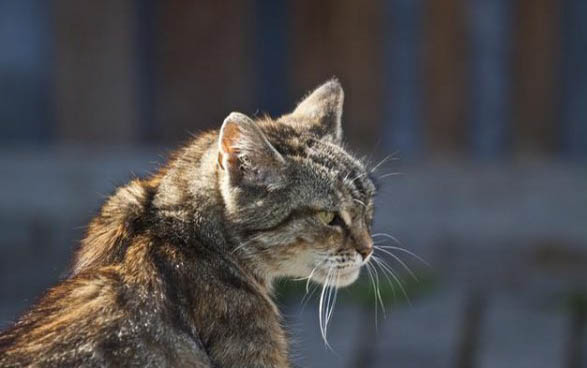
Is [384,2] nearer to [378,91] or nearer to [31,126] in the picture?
[378,91]

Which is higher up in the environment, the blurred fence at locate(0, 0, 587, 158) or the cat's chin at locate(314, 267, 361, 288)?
the blurred fence at locate(0, 0, 587, 158)

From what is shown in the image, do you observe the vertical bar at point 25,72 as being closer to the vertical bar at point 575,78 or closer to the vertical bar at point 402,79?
the vertical bar at point 402,79

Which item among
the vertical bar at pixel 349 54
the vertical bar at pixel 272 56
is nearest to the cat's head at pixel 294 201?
the vertical bar at pixel 349 54

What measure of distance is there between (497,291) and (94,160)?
355 cm

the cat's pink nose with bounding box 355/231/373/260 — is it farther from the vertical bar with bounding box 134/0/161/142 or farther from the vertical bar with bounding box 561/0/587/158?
the vertical bar with bounding box 561/0/587/158

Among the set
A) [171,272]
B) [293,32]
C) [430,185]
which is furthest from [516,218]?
[171,272]

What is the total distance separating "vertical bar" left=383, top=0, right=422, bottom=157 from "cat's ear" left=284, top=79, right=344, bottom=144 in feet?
20.0

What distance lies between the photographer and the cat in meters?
4.05

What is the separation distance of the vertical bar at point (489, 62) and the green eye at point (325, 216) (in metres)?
6.88

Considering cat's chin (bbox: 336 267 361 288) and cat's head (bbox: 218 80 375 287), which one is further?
cat's chin (bbox: 336 267 361 288)

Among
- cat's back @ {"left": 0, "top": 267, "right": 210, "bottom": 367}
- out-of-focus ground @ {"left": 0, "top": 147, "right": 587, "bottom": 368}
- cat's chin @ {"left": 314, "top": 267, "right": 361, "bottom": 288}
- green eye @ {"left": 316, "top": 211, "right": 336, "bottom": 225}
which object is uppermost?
out-of-focus ground @ {"left": 0, "top": 147, "right": 587, "bottom": 368}

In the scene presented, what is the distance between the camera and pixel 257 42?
11625 millimetres

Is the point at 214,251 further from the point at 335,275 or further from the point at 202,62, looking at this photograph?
the point at 202,62

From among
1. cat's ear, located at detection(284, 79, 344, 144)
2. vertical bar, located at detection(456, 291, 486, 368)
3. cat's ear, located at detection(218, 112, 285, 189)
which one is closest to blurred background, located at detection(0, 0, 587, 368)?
vertical bar, located at detection(456, 291, 486, 368)
